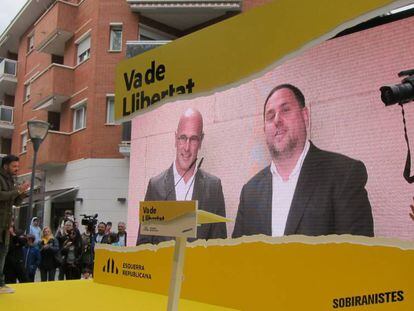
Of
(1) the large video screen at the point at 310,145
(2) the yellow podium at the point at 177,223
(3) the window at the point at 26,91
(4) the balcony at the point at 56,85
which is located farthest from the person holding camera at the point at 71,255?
(3) the window at the point at 26,91

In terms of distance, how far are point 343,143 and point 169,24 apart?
15.7 metres

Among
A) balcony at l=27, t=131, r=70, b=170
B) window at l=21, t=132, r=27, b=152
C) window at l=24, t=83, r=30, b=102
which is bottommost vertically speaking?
balcony at l=27, t=131, r=70, b=170

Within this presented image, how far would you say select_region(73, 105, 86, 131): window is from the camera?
1891 cm

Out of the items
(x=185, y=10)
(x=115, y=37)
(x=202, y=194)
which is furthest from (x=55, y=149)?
(x=202, y=194)

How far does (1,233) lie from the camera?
19.1ft

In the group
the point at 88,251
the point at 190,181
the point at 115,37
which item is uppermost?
the point at 115,37

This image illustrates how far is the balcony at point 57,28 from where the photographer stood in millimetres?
20047

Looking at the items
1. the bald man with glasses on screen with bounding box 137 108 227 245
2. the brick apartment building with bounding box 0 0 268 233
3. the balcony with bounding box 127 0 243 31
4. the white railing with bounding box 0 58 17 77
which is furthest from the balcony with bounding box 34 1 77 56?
the bald man with glasses on screen with bounding box 137 108 227 245

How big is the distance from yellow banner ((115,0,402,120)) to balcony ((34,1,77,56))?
13.7m

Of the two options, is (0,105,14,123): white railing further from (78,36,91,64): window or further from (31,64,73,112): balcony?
(78,36,91,64): window

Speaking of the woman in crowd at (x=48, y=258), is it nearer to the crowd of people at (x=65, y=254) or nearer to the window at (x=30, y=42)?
the crowd of people at (x=65, y=254)

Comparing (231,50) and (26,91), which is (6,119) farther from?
(231,50)

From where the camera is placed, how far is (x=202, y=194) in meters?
6.21

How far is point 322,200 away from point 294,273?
0.71 meters
